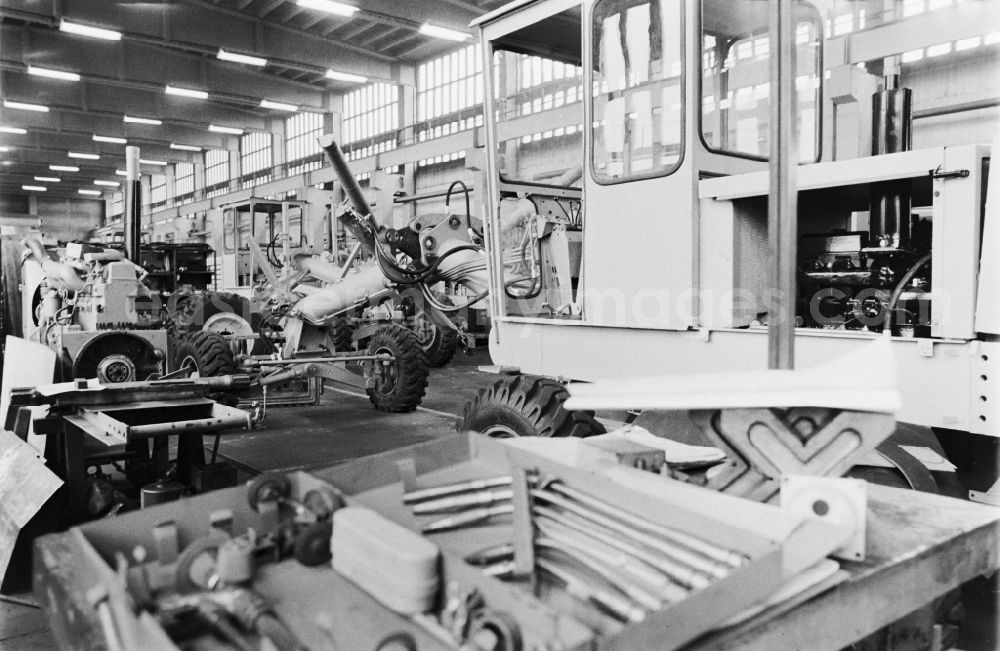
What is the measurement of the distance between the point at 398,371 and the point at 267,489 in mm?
5881

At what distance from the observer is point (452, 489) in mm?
1702

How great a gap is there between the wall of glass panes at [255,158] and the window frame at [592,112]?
2395 cm

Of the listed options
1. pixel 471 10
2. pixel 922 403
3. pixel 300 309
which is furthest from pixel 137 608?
pixel 471 10

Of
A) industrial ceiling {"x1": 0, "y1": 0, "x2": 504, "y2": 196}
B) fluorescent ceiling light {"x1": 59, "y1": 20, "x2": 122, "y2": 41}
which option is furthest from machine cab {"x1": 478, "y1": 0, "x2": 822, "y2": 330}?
fluorescent ceiling light {"x1": 59, "y1": 20, "x2": 122, "y2": 41}

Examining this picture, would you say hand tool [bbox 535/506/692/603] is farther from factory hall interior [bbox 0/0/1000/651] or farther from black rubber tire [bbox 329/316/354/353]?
black rubber tire [bbox 329/316/354/353]

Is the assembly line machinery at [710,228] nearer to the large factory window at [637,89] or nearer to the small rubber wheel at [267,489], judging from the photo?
the large factory window at [637,89]

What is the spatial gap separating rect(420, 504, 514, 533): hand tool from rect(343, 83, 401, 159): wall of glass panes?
20.0 meters

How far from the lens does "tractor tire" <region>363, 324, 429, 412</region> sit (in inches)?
291

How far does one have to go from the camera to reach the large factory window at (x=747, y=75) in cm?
341

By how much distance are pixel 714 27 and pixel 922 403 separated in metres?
2.00

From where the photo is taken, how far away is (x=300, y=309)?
311 inches

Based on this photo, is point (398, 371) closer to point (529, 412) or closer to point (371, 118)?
point (529, 412)

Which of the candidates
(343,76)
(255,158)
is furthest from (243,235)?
(255,158)

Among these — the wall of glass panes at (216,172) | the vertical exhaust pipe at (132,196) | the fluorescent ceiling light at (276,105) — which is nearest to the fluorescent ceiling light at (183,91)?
the fluorescent ceiling light at (276,105)
